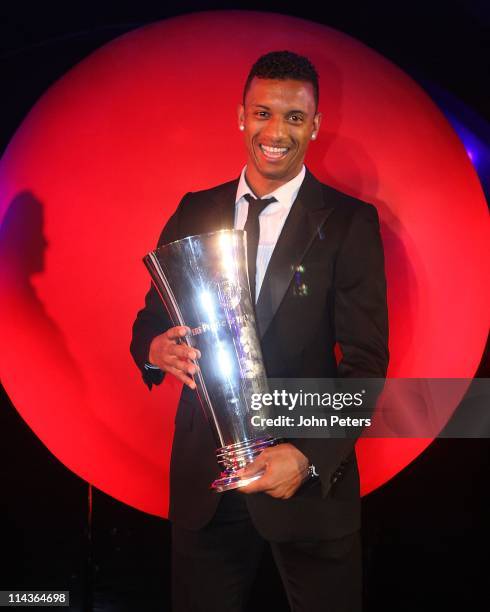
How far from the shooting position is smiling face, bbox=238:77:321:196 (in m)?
2.03

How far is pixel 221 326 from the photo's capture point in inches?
71.1

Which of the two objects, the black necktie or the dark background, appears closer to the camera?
the black necktie

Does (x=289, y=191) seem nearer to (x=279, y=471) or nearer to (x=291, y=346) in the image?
(x=291, y=346)

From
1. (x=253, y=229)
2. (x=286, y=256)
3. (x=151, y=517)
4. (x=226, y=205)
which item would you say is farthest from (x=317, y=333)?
(x=151, y=517)

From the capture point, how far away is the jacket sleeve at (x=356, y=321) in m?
1.93

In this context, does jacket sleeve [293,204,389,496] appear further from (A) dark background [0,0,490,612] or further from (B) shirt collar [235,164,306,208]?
(A) dark background [0,0,490,612]

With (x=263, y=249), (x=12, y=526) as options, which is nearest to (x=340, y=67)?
(x=263, y=249)

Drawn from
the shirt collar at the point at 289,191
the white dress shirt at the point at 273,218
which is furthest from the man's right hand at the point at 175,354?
the shirt collar at the point at 289,191

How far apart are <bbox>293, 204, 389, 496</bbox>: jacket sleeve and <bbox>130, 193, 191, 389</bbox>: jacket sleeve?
20.7 inches

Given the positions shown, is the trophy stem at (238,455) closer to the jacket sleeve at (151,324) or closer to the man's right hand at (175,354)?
the man's right hand at (175,354)

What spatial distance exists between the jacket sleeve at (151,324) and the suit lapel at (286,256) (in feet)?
1.10

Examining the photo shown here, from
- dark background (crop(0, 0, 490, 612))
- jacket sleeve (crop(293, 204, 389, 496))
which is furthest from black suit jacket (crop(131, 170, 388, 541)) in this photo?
dark background (crop(0, 0, 490, 612))

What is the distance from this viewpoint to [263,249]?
206 centimetres

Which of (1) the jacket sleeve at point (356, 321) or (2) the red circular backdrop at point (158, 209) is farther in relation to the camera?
(2) the red circular backdrop at point (158, 209)
